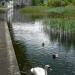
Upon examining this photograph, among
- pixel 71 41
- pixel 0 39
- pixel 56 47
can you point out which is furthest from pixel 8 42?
pixel 71 41

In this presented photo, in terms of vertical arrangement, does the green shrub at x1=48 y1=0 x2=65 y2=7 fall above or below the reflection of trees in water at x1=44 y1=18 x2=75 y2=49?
below

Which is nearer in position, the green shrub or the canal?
the canal

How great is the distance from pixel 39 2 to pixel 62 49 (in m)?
76.9

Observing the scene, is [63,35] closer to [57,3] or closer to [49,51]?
[49,51]

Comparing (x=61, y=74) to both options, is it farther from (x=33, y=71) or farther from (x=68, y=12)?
(x=68, y=12)

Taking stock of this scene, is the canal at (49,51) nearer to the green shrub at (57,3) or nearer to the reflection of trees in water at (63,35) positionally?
the reflection of trees in water at (63,35)

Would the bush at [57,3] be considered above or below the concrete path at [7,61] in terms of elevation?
below

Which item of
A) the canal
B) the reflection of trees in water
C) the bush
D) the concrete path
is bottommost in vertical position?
the bush

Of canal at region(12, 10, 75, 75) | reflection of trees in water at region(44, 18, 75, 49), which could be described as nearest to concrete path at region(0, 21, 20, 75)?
canal at region(12, 10, 75, 75)

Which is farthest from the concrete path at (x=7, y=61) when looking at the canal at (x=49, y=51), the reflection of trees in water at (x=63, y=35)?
the reflection of trees in water at (x=63, y=35)

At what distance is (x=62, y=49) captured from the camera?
2014 cm

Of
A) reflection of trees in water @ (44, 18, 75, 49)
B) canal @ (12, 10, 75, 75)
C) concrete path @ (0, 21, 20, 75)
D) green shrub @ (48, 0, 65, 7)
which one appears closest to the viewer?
concrete path @ (0, 21, 20, 75)

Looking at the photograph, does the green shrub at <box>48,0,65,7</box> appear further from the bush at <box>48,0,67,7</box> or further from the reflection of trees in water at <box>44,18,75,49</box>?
the reflection of trees in water at <box>44,18,75,49</box>

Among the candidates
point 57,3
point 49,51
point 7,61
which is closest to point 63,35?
point 49,51
